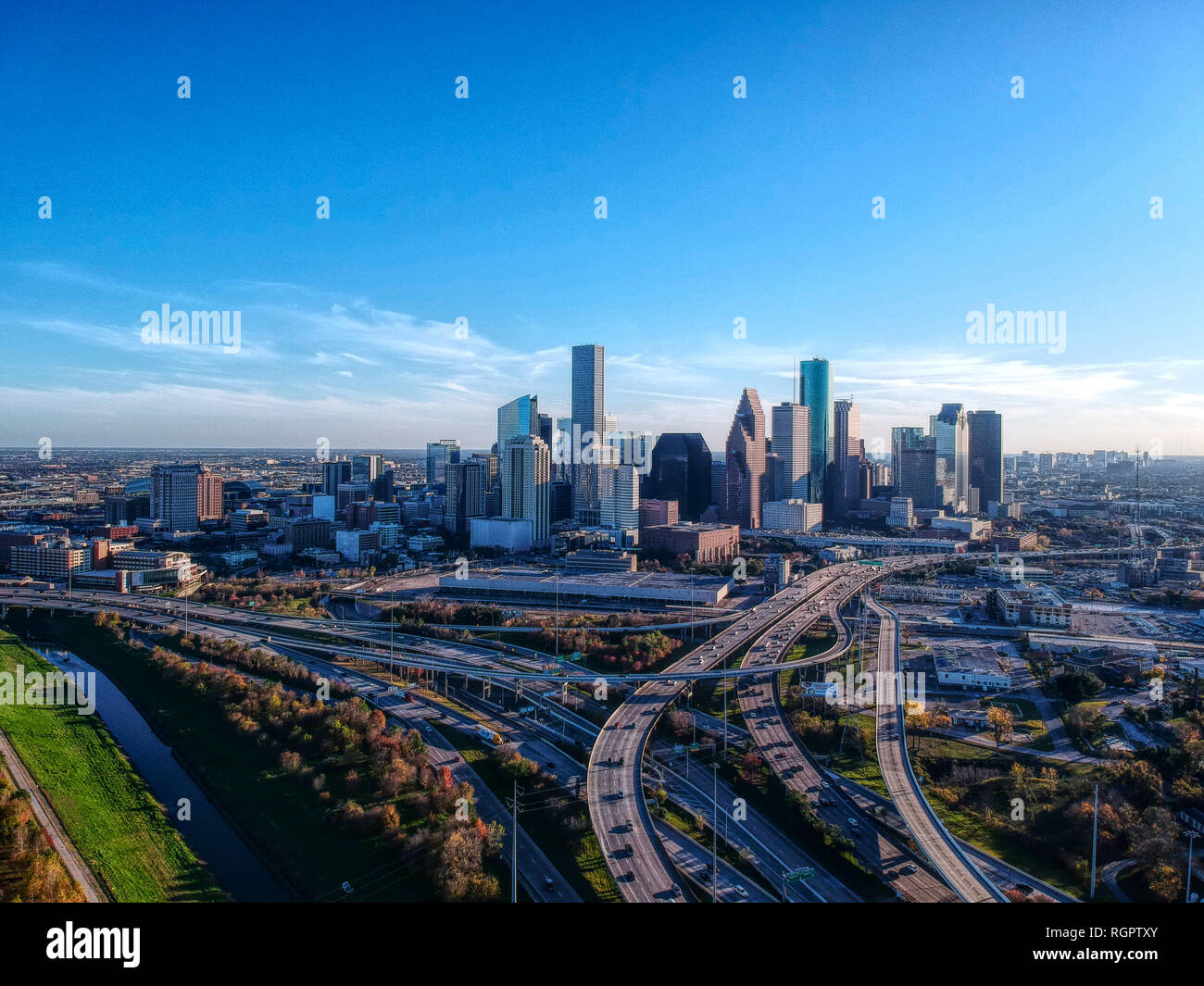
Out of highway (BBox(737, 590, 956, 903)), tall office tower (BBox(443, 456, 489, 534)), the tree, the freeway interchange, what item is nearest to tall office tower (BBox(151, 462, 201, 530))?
tall office tower (BBox(443, 456, 489, 534))

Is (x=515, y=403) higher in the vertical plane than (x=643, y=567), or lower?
higher

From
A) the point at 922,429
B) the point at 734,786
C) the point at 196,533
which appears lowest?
the point at 734,786

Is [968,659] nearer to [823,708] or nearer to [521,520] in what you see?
[823,708]

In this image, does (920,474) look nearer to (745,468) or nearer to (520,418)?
(745,468)

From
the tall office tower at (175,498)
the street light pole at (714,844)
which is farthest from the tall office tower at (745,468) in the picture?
the street light pole at (714,844)

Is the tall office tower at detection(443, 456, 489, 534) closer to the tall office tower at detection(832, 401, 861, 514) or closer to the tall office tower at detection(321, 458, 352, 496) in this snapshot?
the tall office tower at detection(321, 458, 352, 496)

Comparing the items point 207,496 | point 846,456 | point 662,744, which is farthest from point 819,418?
point 662,744

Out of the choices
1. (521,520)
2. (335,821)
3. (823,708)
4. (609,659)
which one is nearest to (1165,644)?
(823,708)
